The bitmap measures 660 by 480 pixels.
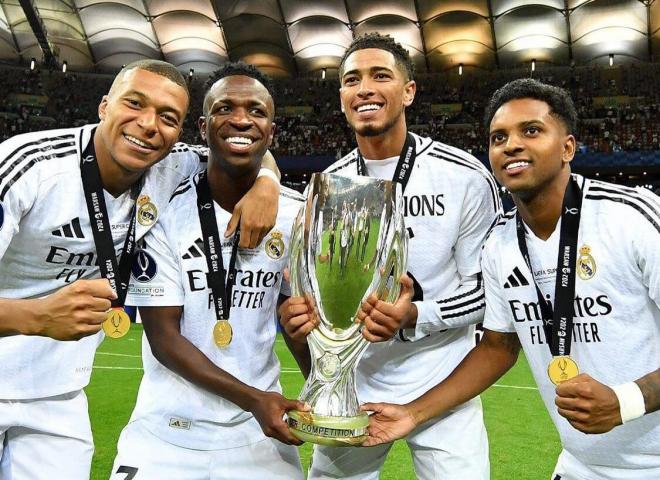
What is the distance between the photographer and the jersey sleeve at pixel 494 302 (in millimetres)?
2395

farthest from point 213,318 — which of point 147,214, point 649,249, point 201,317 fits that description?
point 649,249

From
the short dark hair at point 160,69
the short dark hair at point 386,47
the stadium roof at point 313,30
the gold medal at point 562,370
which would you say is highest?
the stadium roof at point 313,30

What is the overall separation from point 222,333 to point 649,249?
1434mm

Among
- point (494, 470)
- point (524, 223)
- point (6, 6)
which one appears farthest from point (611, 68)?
point (524, 223)

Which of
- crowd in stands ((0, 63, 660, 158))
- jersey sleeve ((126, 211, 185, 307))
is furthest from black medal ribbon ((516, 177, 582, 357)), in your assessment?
crowd in stands ((0, 63, 660, 158))

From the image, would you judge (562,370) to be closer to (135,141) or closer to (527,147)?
(527,147)

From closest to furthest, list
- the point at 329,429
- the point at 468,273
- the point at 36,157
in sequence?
the point at 329,429
the point at 36,157
the point at 468,273

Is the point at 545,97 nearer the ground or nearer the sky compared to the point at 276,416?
nearer the sky

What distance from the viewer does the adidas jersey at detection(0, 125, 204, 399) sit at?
2.10 metres

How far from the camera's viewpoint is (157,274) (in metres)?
2.30

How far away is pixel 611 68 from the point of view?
2795 centimetres

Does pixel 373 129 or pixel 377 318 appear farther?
pixel 373 129

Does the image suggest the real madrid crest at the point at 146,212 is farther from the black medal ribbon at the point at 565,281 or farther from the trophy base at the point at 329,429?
the black medal ribbon at the point at 565,281

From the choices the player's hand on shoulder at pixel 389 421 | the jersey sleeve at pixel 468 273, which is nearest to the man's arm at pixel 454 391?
the player's hand on shoulder at pixel 389 421
